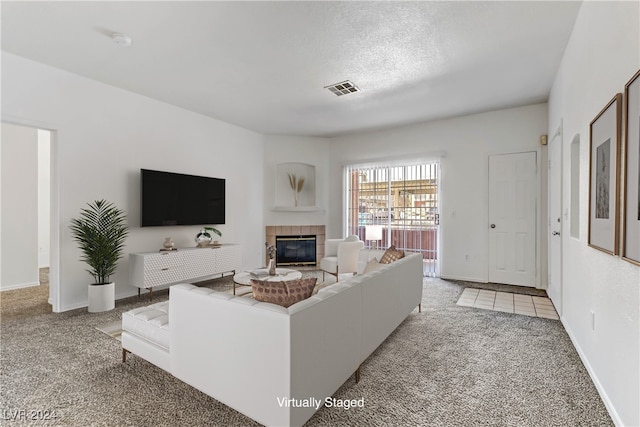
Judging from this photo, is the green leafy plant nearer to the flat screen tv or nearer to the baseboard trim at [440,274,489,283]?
the flat screen tv

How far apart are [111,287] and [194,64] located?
2743 mm

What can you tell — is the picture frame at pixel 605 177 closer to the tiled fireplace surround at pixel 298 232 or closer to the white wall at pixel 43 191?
the tiled fireplace surround at pixel 298 232

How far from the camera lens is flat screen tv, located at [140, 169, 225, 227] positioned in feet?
13.5

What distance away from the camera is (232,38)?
2.79 meters

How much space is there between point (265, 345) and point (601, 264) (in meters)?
2.12

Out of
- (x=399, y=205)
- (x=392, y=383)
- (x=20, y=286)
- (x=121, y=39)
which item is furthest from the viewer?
(x=399, y=205)

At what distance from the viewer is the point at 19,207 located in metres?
4.47

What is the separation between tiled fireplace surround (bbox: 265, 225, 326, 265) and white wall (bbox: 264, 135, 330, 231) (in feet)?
0.28

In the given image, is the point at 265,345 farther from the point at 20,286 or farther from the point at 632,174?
the point at 20,286

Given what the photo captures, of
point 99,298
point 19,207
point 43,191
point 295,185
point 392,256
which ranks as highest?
point 295,185

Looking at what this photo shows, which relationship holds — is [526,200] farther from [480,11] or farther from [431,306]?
[480,11]

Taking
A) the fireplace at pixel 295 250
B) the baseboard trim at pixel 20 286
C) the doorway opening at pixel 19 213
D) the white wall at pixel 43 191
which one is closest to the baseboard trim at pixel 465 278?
the fireplace at pixel 295 250

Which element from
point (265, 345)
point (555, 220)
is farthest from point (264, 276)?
point (555, 220)

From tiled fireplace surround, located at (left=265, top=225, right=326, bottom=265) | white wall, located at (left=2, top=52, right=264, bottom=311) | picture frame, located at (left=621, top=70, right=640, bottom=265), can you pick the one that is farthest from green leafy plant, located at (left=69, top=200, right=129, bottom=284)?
picture frame, located at (left=621, top=70, right=640, bottom=265)
